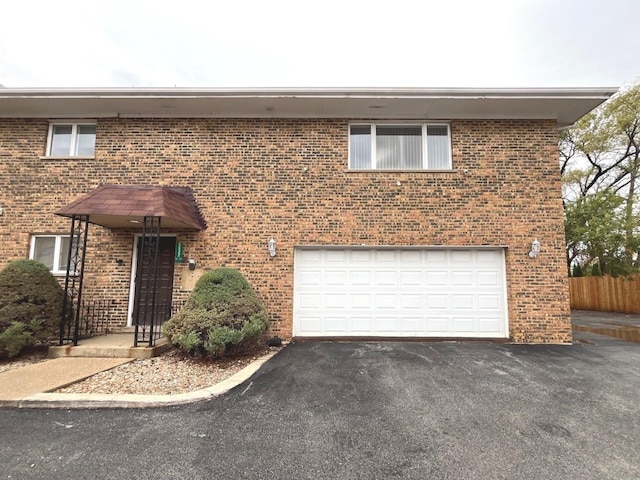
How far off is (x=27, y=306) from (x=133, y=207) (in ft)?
8.30

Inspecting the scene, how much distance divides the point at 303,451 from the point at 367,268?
5003 millimetres

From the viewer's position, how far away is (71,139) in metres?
8.12

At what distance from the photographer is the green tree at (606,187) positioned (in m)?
12.4

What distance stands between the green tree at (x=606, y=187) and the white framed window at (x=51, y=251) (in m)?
17.0

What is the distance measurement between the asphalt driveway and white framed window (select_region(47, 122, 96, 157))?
6.53 meters

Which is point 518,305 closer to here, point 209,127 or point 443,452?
point 443,452

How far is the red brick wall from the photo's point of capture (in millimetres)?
7500

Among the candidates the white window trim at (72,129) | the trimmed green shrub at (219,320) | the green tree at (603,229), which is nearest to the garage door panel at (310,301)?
the trimmed green shrub at (219,320)

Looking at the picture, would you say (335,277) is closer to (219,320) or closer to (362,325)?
(362,325)

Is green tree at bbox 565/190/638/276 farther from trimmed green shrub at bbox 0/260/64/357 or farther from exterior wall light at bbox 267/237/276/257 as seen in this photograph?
trimmed green shrub at bbox 0/260/64/357

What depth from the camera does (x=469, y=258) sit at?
764 centimetres

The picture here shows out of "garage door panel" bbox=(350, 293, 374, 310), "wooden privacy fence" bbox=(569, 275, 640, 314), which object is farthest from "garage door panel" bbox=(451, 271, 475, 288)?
"wooden privacy fence" bbox=(569, 275, 640, 314)

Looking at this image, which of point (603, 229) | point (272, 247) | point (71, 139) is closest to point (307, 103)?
point (272, 247)

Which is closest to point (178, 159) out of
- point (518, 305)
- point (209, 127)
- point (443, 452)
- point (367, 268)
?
point (209, 127)
